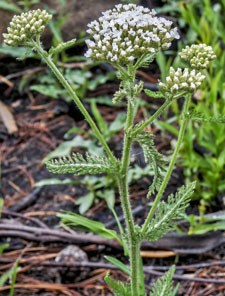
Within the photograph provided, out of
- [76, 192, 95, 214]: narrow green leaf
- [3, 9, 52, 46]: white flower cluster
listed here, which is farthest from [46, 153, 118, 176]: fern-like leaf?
[76, 192, 95, 214]: narrow green leaf

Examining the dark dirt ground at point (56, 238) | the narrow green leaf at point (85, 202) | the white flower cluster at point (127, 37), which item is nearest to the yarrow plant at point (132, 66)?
the white flower cluster at point (127, 37)

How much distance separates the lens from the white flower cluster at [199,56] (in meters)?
1.73

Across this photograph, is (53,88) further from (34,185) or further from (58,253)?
(58,253)

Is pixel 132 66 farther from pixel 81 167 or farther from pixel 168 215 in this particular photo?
pixel 168 215

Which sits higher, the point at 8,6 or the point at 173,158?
the point at 8,6

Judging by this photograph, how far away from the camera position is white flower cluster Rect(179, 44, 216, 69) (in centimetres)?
173

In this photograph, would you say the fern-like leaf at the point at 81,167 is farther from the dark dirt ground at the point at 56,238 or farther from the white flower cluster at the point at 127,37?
the dark dirt ground at the point at 56,238

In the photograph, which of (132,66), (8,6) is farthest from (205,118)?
(8,6)

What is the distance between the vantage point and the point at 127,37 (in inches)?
64.4

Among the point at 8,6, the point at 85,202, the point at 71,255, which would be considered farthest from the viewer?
the point at 8,6

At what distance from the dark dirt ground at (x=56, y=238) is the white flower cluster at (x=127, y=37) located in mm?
1247

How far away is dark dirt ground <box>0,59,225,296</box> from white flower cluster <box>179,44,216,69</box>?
1110mm

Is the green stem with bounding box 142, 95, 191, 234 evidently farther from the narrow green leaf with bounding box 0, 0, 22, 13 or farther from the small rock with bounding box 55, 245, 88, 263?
the narrow green leaf with bounding box 0, 0, 22, 13

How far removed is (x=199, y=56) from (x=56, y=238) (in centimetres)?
136
